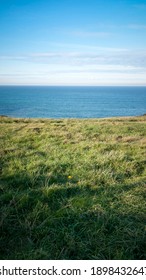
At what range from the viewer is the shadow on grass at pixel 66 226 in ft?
10.5

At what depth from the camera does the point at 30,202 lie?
4559mm

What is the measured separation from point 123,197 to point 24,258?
2.72m

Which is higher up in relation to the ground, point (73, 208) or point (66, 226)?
point (73, 208)

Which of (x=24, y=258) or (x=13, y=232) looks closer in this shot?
(x=24, y=258)

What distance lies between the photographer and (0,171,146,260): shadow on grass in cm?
321

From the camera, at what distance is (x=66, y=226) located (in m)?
3.84

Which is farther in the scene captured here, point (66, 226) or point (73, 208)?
point (73, 208)

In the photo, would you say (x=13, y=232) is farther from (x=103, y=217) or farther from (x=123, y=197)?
(x=123, y=197)

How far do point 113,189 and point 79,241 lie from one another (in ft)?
7.03

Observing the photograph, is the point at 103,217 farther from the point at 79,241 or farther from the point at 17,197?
the point at 17,197
